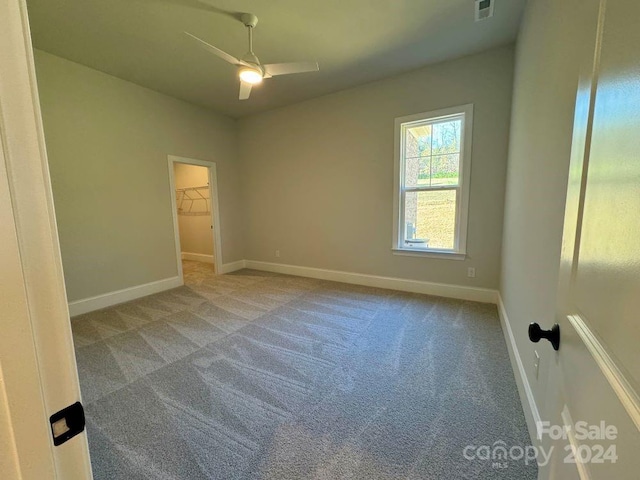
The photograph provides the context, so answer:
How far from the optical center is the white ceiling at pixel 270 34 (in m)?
2.28

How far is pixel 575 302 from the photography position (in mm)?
612

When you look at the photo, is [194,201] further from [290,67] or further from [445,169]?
[445,169]

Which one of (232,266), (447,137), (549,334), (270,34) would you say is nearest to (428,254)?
(447,137)

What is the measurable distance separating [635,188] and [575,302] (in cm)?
32

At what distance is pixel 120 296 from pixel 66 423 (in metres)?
3.87

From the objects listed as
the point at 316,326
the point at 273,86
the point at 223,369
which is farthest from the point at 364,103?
the point at 223,369

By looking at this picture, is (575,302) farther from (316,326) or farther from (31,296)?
(316,326)

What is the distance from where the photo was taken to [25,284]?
0.39 m

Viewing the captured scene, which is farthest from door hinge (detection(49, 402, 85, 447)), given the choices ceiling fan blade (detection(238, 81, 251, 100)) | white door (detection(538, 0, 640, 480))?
ceiling fan blade (detection(238, 81, 251, 100))

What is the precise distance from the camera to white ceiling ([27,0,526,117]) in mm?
2275

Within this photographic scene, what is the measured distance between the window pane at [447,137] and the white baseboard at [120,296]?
433 centimetres

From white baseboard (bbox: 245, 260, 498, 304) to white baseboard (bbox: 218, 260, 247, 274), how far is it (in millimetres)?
459

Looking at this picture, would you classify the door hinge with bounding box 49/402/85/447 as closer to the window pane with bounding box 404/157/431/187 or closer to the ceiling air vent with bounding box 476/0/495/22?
the ceiling air vent with bounding box 476/0/495/22

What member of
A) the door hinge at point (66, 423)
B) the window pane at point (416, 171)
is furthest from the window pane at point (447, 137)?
the door hinge at point (66, 423)
